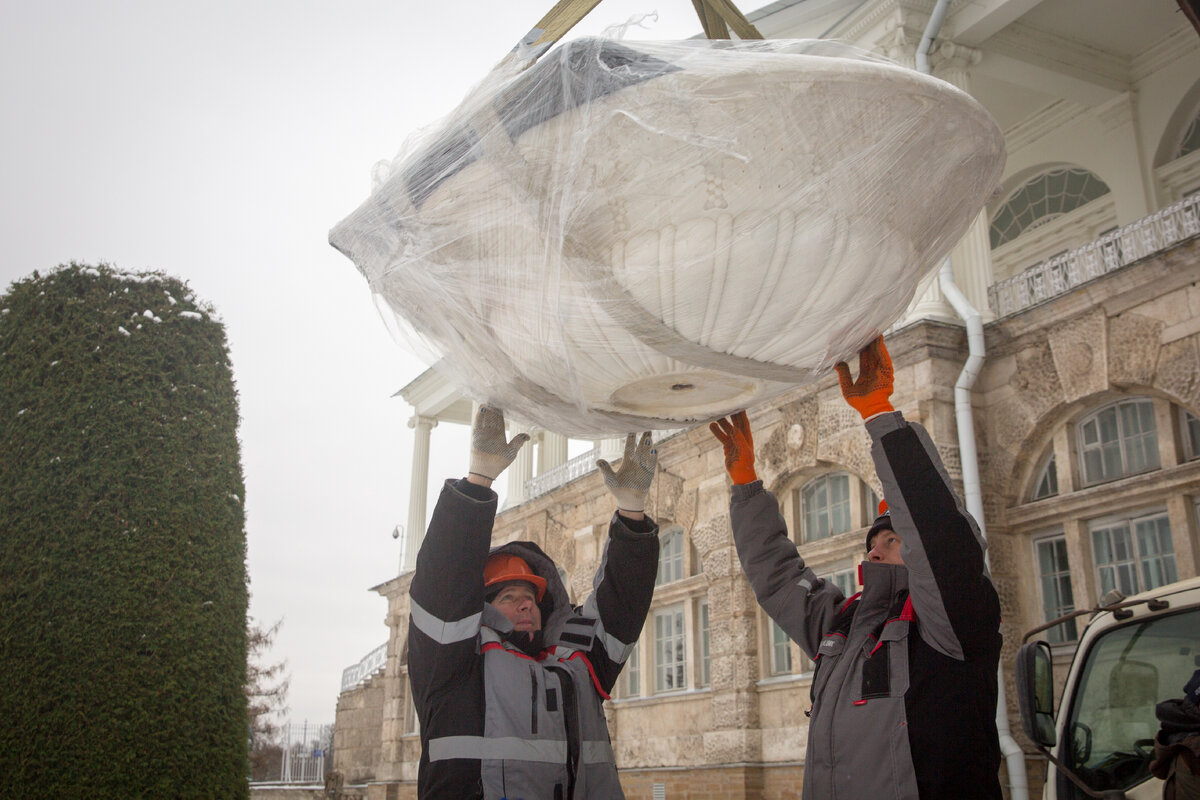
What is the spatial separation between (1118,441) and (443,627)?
9.15 meters

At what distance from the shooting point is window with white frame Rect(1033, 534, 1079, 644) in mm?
10742

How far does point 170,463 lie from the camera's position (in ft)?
26.7

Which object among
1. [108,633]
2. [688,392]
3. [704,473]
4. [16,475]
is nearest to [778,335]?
[688,392]

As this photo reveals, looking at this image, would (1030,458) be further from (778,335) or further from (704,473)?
(778,335)

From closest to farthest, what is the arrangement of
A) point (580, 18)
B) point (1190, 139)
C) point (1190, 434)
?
1. point (580, 18)
2. point (1190, 434)
3. point (1190, 139)

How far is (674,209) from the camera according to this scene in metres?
2.35

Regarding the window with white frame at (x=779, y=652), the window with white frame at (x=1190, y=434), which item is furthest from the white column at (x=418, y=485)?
the window with white frame at (x=1190, y=434)

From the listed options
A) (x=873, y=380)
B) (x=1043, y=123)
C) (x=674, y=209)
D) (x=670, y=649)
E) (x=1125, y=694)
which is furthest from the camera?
(x=670, y=649)

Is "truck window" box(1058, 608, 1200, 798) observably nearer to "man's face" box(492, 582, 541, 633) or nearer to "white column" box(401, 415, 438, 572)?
"man's face" box(492, 582, 541, 633)

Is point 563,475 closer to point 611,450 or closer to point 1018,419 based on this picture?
point 611,450

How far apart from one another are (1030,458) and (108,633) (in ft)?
29.3

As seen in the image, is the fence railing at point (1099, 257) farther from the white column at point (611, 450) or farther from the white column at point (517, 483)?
the white column at point (517, 483)

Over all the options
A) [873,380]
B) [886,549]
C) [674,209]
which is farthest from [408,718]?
[674,209]

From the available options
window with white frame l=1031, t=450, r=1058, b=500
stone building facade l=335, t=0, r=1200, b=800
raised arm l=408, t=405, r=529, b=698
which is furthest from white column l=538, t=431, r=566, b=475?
raised arm l=408, t=405, r=529, b=698
